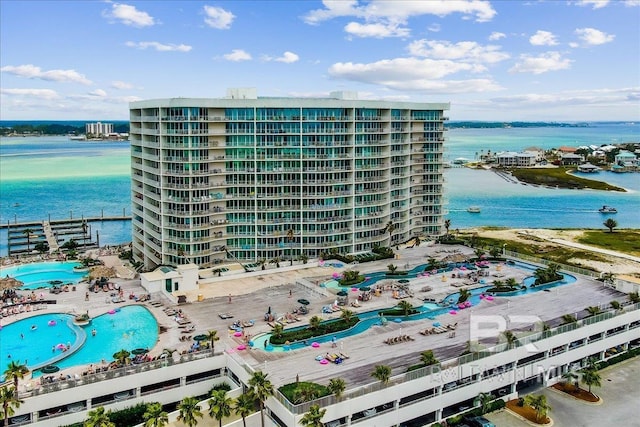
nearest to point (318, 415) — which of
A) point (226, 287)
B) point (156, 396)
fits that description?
point (156, 396)

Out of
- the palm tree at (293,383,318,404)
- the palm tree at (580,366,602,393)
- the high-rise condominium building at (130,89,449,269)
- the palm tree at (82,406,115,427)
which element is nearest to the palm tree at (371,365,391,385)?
the palm tree at (293,383,318,404)

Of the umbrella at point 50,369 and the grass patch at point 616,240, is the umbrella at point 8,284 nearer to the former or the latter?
the umbrella at point 50,369

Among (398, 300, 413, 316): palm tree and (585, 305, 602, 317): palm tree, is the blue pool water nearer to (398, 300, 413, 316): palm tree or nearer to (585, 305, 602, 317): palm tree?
(398, 300, 413, 316): palm tree

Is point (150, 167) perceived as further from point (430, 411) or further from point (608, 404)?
point (608, 404)

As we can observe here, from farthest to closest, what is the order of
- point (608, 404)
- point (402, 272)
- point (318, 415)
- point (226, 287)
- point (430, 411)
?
1. point (402, 272)
2. point (226, 287)
3. point (608, 404)
4. point (430, 411)
5. point (318, 415)

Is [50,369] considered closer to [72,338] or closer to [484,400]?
[72,338]

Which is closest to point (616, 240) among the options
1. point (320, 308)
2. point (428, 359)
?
point (320, 308)

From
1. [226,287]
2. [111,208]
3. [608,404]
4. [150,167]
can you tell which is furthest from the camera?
[111,208]

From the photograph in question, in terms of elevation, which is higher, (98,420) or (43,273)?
(98,420)
